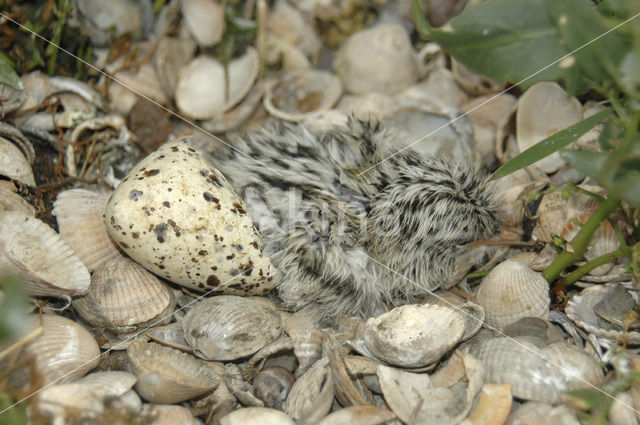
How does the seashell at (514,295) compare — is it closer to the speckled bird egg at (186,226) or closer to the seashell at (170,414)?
the speckled bird egg at (186,226)

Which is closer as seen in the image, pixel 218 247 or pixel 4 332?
pixel 4 332

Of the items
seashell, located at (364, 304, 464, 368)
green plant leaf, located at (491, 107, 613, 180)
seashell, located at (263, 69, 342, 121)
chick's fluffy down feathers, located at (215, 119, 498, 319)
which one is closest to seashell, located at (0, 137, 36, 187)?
chick's fluffy down feathers, located at (215, 119, 498, 319)

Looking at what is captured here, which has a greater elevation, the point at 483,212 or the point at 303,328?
the point at 483,212

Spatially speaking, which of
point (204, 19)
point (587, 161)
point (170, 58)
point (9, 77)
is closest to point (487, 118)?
point (587, 161)

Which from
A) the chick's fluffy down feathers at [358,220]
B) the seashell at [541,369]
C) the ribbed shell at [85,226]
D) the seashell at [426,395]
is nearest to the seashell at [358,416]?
the seashell at [426,395]

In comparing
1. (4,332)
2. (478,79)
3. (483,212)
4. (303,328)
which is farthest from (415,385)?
(478,79)

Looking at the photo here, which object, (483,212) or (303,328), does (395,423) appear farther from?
(483,212)
